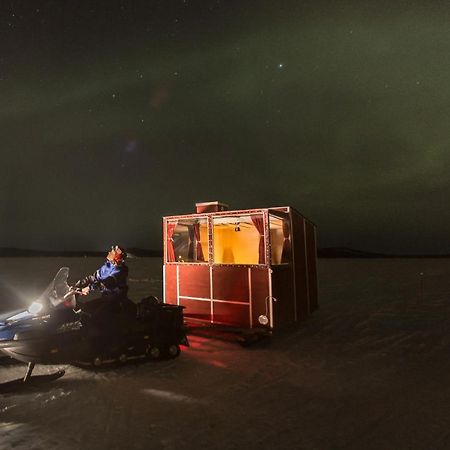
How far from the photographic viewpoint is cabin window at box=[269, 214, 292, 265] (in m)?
9.12

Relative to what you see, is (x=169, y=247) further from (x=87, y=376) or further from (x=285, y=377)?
(x=285, y=377)

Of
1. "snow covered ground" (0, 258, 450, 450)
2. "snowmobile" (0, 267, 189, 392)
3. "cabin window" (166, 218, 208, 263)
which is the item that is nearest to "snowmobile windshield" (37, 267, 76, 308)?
"snowmobile" (0, 267, 189, 392)

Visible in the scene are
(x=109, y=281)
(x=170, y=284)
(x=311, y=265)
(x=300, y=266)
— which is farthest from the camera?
(x=311, y=265)

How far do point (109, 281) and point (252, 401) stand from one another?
2665 mm

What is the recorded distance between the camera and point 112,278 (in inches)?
217

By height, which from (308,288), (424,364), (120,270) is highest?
(120,270)

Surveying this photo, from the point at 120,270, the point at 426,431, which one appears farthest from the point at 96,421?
the point at 426,431

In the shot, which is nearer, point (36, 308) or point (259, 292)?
point (36, 308)

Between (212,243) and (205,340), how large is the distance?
2.14 m

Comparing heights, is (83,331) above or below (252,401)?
above

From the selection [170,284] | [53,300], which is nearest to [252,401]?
[53,300]

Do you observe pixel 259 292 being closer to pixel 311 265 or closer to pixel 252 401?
pixel 252 401

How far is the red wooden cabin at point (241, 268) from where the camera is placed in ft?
25.3

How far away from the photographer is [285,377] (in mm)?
5172
